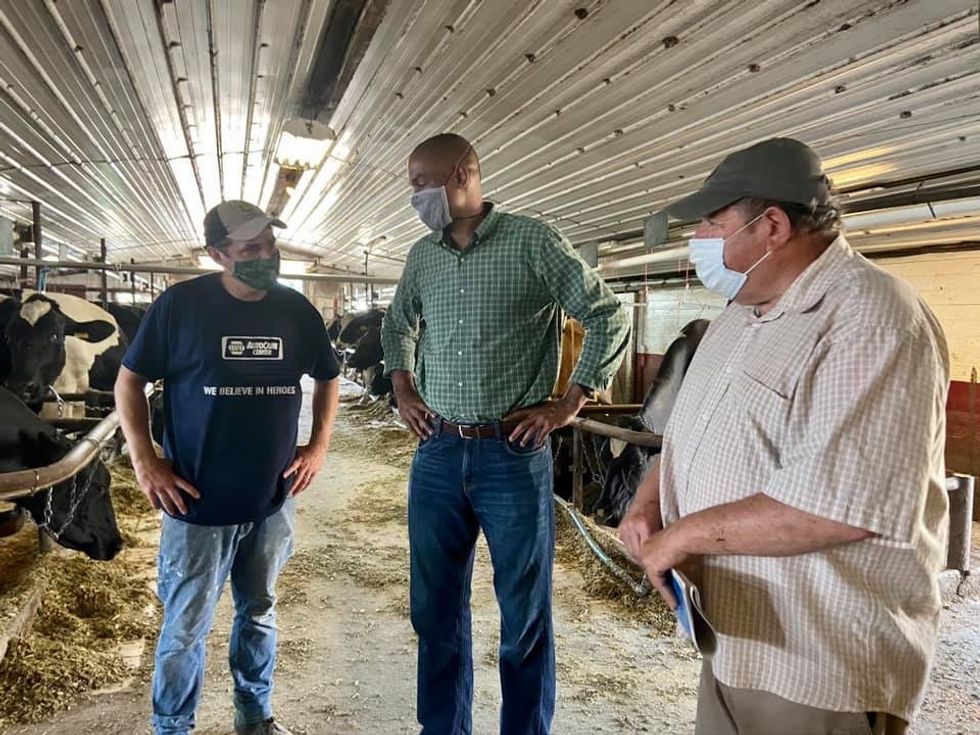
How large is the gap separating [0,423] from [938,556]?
3366mm

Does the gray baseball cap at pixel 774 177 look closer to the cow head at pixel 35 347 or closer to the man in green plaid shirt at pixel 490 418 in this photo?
the man in green plaid shirt at pixel 490 418

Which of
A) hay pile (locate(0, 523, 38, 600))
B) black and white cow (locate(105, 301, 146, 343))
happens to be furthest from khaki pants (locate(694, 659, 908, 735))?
black and white cow (locate(105, 301, 146, 343))

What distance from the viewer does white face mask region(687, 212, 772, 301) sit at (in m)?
1.18

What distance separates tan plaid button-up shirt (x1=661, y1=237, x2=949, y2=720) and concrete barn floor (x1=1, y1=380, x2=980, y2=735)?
1.40 meters

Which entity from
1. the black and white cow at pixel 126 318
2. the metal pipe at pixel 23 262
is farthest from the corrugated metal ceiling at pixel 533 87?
the black and white cow at pixel 126 318

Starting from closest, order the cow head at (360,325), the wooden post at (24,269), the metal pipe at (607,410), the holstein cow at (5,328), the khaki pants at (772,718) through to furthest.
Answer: the khaki pants at (772,718), the holstein cow at (5,328), the metal pipe at (607,410), the wooden post at (24,269), the cow head at (360,325)

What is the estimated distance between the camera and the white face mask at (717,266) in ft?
3.87

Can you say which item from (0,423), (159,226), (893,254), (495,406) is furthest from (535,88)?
(159,226)

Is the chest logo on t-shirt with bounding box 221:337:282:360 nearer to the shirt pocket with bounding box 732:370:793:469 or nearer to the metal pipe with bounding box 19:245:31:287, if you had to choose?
the shirt pocket with bounding box 732:370:793:469

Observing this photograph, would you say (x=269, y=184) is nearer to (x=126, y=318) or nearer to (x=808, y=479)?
(x=126, y=318)

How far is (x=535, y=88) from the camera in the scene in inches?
115

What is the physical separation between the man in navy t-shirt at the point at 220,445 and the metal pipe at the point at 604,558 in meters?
1.91

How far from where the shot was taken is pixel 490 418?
1758mm

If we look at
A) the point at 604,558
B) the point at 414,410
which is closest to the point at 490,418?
the point at 414,410
